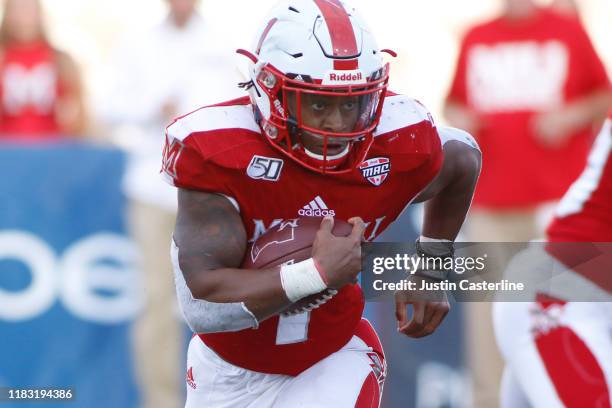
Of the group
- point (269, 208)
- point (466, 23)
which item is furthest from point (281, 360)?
point (466, 23)

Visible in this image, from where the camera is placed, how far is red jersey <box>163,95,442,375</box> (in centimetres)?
364

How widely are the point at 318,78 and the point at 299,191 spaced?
0.33m

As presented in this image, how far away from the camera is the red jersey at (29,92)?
277 inches

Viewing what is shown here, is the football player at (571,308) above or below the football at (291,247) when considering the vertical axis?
below

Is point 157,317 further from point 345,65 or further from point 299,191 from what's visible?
point 345,65

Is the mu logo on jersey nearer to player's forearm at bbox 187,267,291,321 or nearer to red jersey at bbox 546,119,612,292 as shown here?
player's forearm at bbox 187,267,291,321

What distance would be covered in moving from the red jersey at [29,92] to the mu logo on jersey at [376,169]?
362 cm

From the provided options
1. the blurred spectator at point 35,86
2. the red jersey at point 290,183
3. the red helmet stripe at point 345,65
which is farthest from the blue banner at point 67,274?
the red helmet stripe at point 345,65

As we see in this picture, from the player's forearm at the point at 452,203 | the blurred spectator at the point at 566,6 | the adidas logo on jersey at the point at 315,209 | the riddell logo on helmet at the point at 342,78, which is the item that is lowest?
the blurred spectator at the point at 566,6

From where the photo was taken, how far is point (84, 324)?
22.1ft

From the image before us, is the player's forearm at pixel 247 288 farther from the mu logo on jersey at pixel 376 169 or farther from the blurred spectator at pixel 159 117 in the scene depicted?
the blurred spectator at pixel 159 117

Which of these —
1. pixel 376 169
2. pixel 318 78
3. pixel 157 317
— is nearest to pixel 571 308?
pixel 376 169

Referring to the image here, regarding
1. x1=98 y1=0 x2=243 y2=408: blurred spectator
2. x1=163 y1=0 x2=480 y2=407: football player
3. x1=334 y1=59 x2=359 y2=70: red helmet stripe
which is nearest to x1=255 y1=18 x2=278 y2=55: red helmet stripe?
x1=163 y1=0 x2=480 y2=407: football player

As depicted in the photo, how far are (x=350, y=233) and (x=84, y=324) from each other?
3452 mm
